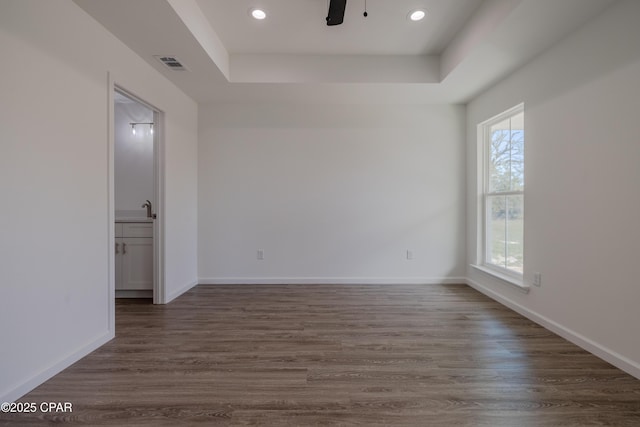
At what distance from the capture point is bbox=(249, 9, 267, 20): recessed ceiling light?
2.59m

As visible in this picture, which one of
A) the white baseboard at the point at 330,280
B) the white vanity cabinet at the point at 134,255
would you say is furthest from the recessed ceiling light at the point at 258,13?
the white baseboard at the point at 330,280

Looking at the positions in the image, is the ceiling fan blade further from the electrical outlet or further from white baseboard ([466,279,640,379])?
white baseboard ([466,279,640,379])

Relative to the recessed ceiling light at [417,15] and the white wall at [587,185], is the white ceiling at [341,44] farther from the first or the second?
the white wall at [587,185]

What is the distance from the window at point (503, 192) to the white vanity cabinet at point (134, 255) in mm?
4102

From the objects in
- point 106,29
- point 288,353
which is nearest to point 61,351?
point 288,353

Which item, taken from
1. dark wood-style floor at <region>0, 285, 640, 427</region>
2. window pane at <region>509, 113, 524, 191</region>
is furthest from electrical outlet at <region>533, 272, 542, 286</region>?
window pane at <region>509, 113, 524, 191</region>

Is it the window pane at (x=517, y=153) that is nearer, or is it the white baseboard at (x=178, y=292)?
the window pane at (x=517, y=153)

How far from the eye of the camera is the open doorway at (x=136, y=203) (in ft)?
10.6

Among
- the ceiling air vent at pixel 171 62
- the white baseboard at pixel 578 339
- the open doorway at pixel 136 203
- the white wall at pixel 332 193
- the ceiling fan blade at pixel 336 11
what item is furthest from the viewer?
the white wall at pixel 332 193

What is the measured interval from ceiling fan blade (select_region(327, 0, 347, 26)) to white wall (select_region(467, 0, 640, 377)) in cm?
186

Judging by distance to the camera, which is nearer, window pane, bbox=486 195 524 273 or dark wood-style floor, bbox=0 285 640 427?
dark wood-style floor, bbox=0 285 640 427

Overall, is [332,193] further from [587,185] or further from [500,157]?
[587,185]

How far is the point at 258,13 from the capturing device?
261cm

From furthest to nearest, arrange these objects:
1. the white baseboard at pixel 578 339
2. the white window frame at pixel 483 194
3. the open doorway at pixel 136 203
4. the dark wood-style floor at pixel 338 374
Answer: the white window frame at pixel 483 194 → the open doorway at pixel 136 203 → the white baseboard at pixel 578 339 → the dark wood-style floor at pixel 338 374
